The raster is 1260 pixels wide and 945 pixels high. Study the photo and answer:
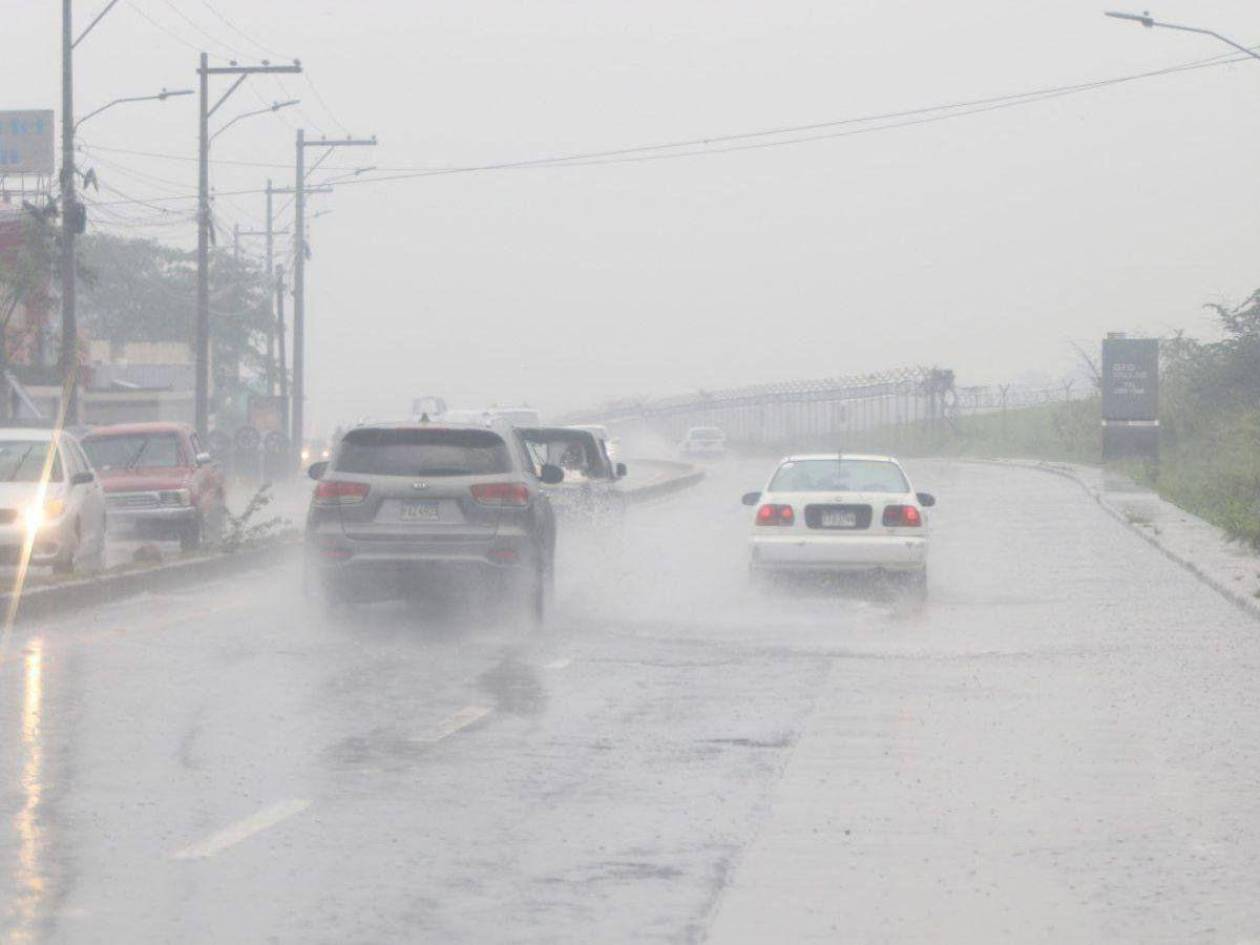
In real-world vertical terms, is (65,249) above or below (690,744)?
above

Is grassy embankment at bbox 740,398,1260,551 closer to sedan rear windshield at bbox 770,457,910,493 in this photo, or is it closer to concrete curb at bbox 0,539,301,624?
sedan rear windshield at bbox 770,457,910,493

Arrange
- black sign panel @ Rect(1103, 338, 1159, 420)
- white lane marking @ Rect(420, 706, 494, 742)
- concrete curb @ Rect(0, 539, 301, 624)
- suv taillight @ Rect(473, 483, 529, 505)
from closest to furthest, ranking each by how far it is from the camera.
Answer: white lane marking @ Rect(420, 706, 494, 742)
suv taillight @ Rect(473, 483, 529, 505)
concrete curb @ Rect(0, 539, 301, 624)
black sign panel @ Rect(1103, 338, 1159, 420)

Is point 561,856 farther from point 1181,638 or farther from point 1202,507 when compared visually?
point 1202,507

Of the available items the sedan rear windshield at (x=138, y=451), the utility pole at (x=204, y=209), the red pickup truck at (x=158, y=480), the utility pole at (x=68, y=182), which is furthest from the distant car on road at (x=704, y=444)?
the sedan rear windshield at (x=138, y=451)

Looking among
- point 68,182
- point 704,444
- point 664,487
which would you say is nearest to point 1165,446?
point 664,487

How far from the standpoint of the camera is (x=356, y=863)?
28.3ft

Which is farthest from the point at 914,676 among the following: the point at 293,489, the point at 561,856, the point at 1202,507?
the point at 293,489

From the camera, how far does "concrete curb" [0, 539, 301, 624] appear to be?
20.3m

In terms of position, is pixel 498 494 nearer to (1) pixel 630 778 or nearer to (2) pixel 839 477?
(2) pixel 839 477

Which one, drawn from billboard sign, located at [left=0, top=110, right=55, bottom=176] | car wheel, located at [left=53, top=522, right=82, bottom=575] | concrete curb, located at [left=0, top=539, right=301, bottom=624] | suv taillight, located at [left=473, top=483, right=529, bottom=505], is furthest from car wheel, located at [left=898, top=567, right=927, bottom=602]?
billboard sign, located at [left=0, top=110, right=55, bottom=176]

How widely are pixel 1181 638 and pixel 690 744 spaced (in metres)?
7.99

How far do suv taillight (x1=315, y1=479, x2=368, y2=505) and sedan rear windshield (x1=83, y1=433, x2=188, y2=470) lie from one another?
12283 millimetres

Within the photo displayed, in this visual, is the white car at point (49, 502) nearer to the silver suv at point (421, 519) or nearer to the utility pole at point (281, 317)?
the silver suv at point (421, 519)

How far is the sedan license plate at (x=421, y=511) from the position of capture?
19.0 meters
